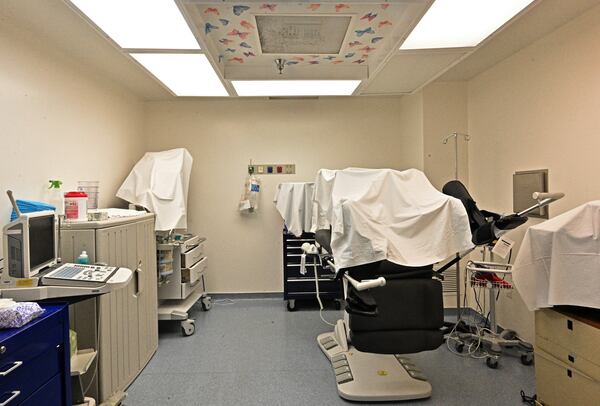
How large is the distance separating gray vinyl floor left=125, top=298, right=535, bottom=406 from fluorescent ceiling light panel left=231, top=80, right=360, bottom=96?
8.12ft

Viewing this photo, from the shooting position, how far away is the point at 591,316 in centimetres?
187

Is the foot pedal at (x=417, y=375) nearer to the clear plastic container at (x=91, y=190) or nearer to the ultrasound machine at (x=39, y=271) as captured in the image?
the ultrasound machine at (x=39, y=271)

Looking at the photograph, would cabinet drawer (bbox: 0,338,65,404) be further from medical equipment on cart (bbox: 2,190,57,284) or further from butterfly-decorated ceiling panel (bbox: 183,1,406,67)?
butterfly-decorated ceiling panel (bbox: 183,1,406,67)

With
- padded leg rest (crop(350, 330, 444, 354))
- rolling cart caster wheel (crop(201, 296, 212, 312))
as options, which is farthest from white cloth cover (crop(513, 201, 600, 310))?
rolling cart caster wheel (crop(201, 296, 212, 312))

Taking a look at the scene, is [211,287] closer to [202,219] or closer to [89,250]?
[202,219]

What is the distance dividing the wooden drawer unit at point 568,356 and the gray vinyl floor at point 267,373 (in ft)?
1.15

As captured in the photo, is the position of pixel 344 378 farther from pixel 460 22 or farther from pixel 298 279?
pixel 460 22

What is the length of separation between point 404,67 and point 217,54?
1.62m

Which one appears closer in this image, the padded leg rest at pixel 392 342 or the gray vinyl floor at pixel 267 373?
the padded leg rest at pixel 392 342

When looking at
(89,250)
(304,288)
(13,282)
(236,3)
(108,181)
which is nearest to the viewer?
(13,282)

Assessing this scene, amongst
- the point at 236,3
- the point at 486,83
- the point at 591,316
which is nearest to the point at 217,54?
the point at 236,3

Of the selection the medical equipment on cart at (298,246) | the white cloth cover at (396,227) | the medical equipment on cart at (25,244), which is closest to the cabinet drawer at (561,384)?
the white cloth cover at (396,227)

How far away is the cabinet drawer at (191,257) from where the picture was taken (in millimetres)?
3426

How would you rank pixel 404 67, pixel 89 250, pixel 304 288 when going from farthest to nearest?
1. pixel 304 288
2. pixel 404 67
3. pixel 89 250
